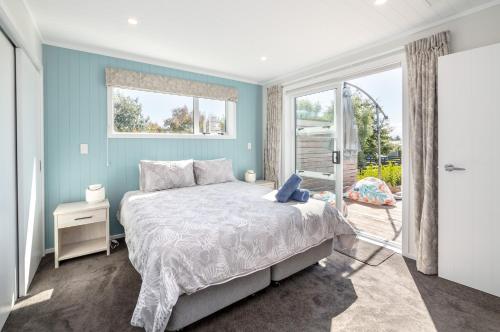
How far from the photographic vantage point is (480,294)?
2.05m

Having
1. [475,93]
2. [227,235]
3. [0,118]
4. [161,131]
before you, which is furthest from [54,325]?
[475,93]

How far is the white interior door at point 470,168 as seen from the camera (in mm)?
2012

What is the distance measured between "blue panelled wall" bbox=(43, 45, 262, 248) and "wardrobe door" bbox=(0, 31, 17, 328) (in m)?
1.03

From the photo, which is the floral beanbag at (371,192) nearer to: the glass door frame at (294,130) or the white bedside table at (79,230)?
the glass door frame at (294,130)

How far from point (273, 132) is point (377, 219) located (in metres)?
2.33

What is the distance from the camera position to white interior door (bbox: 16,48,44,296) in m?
2.04

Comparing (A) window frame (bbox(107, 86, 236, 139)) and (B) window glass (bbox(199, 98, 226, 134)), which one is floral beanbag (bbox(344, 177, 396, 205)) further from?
(B) window glass (bbox(199, 98, 226, 134))

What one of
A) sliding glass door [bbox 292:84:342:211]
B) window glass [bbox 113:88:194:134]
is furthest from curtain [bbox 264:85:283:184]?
window glass [bbox 113:88:194:134]

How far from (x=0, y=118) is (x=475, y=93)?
3.71 meters

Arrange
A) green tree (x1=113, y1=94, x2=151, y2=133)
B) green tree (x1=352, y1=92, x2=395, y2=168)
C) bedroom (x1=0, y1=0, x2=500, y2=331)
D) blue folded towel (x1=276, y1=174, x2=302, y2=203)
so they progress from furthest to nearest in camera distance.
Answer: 1. green tree (x1=352, y1=92, x2=395, y2=168)
2. green tree (x1=113, y1=94, x2=151, y2=133)
3. blue folded towel (x1=276, y1=174, x2=302, y2=203)
4. bedroom (x1=0, y1=0, x2=500, y2=331)

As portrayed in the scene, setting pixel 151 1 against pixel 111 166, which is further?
pixel 111 166

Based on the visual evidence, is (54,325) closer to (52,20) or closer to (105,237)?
(105,237)

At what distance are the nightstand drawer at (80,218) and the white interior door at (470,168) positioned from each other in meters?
3.59

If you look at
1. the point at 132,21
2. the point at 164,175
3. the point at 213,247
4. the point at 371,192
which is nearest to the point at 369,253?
the point at 213,247
